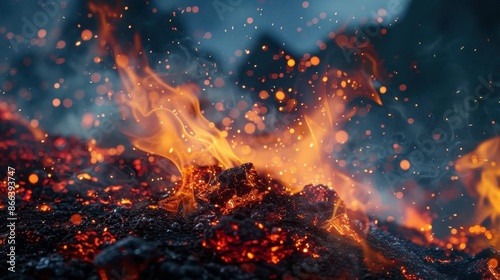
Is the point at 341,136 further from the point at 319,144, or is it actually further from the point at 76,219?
the point at 76,219

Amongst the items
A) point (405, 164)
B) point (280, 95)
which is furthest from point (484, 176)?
point (280, 95)

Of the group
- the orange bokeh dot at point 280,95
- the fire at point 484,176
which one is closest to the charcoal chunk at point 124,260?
the orange bokeh dot at point 280,95

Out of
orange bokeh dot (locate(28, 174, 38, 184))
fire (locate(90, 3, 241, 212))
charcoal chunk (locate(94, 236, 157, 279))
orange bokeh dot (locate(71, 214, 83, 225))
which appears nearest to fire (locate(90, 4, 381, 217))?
fire (locate(90, 3, 241, 212))

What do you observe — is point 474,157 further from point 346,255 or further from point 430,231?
point 346,255

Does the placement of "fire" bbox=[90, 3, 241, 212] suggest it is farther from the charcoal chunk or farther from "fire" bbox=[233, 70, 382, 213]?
the charcoal chunk

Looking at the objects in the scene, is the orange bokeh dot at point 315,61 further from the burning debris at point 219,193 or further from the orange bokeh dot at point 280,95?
the orange bokeh dot at point 280,95

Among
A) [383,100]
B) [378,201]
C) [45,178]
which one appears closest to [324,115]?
[383,100]
